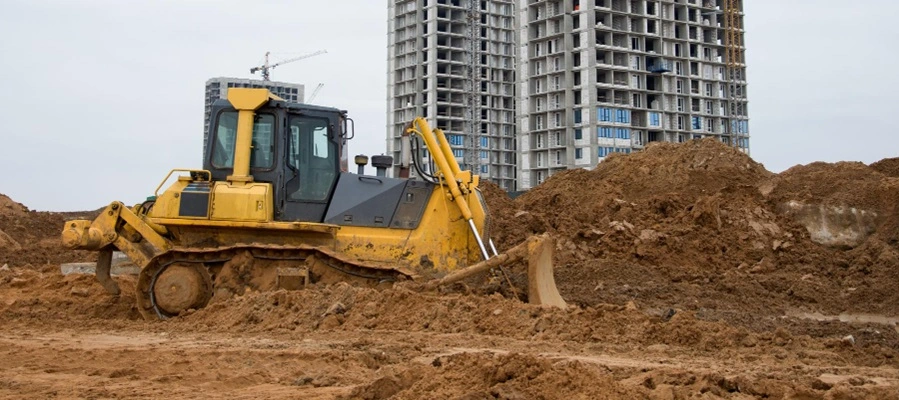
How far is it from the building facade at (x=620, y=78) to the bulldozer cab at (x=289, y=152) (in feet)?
190

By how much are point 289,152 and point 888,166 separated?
15364 mm

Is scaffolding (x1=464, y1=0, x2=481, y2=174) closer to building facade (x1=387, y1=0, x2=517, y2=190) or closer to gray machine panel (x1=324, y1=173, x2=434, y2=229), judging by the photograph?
building facade (x1=387, y1=0, x2=517, y2=190)

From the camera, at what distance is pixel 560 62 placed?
7244 centimetres

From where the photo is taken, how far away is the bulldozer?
12016 mm

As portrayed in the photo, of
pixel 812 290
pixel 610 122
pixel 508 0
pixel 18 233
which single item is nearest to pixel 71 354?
pixel 812 290

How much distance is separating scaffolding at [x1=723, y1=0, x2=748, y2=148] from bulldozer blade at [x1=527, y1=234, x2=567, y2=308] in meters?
64.7

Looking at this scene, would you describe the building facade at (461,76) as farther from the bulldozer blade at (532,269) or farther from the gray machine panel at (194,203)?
the bulldozer blade at (532,269)

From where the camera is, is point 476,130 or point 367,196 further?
point 476,130

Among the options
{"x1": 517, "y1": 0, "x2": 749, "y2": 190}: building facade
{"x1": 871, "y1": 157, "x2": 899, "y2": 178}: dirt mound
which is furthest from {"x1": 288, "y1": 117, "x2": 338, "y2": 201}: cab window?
{"x1": 517, "y1": 0, "x2": 749, "y2": 190}: building facade

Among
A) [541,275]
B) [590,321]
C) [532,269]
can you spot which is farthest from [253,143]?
[590,321]

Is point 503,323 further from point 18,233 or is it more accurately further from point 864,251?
point 18,233

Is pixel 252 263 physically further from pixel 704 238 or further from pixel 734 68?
Result: pixel 734 68

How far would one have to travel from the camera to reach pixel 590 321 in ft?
32.7

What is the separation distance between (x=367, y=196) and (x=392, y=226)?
1.66ft
